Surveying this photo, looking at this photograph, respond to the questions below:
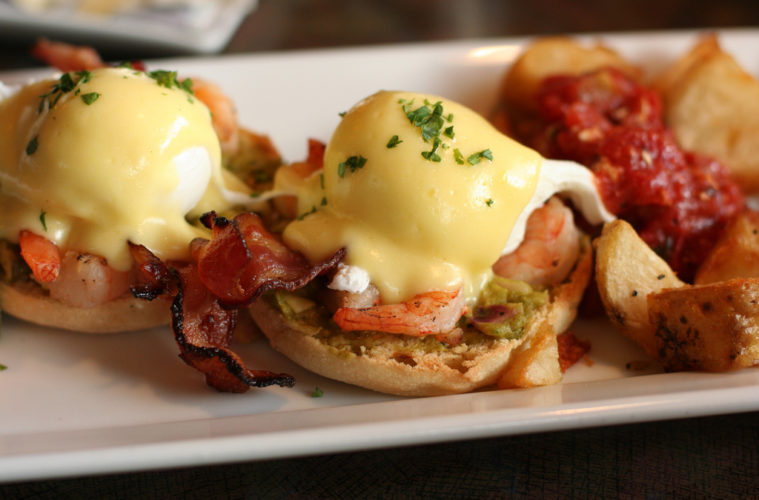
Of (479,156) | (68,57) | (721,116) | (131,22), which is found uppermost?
(721,116)

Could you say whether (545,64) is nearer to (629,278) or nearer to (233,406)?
(629,278)

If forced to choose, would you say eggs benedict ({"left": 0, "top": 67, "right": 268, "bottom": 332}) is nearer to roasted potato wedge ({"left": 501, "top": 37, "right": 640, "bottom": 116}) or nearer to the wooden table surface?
the wooden table surface

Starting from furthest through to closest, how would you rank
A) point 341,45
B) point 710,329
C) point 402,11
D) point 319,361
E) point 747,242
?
point 402,11
point 341,45
point 747,242
point 319,361
point 710,329

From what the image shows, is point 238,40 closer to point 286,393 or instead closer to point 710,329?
point 286,393

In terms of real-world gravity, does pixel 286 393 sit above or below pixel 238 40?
above

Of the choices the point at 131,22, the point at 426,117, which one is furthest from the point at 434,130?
the point at 131,22

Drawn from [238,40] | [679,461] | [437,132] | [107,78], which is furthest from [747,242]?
[238,40]
